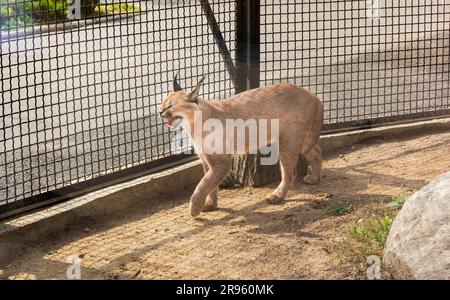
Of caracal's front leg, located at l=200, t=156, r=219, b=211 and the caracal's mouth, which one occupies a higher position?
the caracal's mouth

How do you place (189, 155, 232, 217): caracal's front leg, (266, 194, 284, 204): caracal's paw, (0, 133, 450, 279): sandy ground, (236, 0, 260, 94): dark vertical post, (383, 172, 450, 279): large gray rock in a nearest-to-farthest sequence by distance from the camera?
1. (383, 172, 450, 279): large gray rock
2. (0, 133, 450, 279): sandy ground
3. (189, 155, 232, 217): caracal's front leg
4. (266, 194, 284, 204): caracal's paw
5. (236, 0, 260, 94): dark vertical post

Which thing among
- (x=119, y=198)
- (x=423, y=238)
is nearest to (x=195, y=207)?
(x=119, y=198)

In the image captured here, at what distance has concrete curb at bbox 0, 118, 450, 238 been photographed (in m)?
6.93

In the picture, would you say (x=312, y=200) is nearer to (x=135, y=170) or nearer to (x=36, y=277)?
(x=135, y=170)

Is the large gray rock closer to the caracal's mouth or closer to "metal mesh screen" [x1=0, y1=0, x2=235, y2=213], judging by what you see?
the caracal's mouth

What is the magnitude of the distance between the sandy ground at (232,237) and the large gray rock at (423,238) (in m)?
0.41

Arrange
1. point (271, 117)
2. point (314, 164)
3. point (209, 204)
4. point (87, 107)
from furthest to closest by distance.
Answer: point (87, 107), point (314, 164), point (271, 117), point (209, 204)

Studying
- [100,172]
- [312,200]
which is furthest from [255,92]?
[100,172]

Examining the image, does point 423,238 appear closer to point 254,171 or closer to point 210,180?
point 210,180

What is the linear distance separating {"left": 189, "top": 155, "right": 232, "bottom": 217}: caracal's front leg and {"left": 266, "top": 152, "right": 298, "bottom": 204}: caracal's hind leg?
557 mm

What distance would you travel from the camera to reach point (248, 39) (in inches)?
328

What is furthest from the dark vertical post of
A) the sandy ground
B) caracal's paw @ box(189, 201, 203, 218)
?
caracal's paw @ box(189, 201, 203, 218)

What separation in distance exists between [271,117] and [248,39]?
1.06m

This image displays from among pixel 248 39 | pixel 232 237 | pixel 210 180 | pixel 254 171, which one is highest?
pixel 248 39
